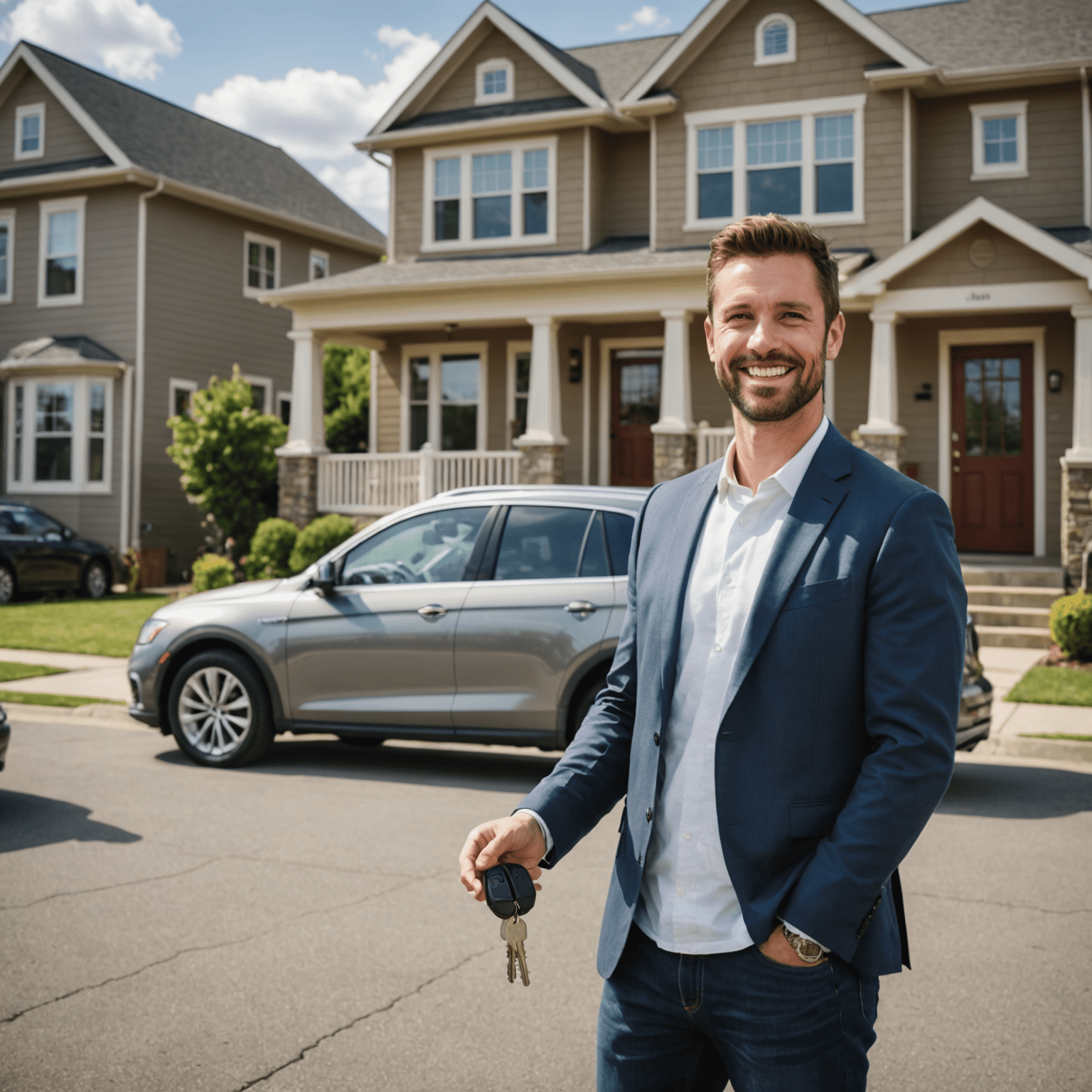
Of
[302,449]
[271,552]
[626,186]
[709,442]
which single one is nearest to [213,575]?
[271,552]

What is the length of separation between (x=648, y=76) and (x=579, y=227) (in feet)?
8.50

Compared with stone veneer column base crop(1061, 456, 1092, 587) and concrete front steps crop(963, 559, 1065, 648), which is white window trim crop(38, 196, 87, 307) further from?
stone veneer column base crop(1061, 456, 1092, 587)

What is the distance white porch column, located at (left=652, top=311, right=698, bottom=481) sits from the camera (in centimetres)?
1723

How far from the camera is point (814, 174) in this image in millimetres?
18375

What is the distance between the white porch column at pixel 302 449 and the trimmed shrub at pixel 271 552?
0.90m

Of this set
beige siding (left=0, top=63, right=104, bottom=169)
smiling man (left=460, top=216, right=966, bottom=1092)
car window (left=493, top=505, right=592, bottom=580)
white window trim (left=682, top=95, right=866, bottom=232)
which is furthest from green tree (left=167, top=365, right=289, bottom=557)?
smiling man (left=460, top=216, right=966, bottom=1092)

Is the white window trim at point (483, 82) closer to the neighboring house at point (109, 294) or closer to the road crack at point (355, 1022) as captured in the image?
the neighboring house at point (109, 294)

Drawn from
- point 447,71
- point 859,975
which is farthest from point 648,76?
point 859,975

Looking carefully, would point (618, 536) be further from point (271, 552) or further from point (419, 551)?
point (271, 552)

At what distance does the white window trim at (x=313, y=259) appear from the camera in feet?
91.8

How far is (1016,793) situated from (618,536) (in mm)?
3060

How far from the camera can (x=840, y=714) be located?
80.5 inches

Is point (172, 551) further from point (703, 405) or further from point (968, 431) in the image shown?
point (968, 431)

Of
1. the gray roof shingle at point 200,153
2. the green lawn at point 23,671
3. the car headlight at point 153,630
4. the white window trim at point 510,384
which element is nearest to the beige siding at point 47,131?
the gray roof shingle at point 200,153
